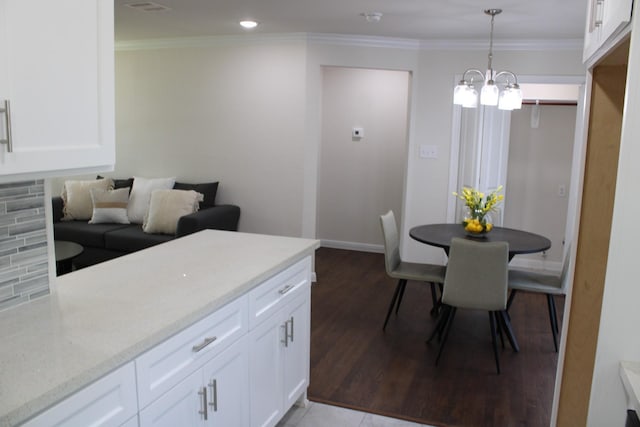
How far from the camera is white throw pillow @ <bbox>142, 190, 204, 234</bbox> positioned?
5008mm

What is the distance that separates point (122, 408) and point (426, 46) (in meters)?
4.57

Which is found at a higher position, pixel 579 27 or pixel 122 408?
pixel 579 27

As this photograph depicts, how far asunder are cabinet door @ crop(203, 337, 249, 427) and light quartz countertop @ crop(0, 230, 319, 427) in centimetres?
22

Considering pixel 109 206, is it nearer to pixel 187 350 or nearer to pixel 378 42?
pixel 378 42

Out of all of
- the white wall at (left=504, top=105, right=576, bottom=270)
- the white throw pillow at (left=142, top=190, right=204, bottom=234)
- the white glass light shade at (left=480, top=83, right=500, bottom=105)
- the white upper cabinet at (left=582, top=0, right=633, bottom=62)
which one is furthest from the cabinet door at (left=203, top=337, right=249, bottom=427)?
the white wall at (left=504, top=105, right=576, bottom=270)

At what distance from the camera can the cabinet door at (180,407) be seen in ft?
5.29

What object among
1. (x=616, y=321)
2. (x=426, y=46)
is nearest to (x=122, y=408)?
(x=616, y=321)

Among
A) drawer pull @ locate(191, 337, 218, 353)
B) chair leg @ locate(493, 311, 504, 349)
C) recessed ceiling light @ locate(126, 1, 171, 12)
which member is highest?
recessed ceiling light @ locate(126, 1, 171, 12)

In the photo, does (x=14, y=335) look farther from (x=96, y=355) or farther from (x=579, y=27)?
(x=579, y=27)

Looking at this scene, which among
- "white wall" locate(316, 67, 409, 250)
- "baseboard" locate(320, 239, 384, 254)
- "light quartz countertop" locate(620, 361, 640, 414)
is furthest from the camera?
"baseboard" locate(320, 239, 384, 254)

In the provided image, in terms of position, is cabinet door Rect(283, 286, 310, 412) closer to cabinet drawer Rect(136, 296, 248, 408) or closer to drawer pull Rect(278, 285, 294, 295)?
drawer pull Rect(278, 285, 294, 295)

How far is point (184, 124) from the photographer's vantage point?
5590 millimetres

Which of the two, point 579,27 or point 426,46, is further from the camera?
point 426,46

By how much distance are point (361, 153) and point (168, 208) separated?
7.70 feet
